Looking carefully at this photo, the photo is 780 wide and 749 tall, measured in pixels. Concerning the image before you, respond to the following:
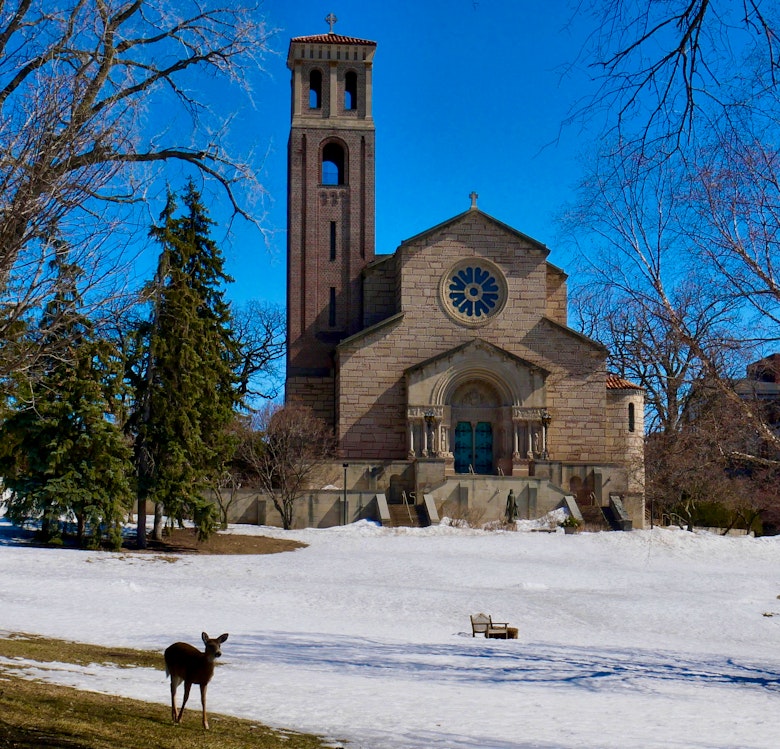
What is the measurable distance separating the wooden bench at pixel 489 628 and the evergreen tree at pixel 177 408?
12863 mm

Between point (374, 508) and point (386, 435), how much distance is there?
19.9 ft

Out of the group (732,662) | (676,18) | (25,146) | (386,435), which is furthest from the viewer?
(386,435)

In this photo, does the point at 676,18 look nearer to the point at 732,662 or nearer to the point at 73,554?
the point at 732,662

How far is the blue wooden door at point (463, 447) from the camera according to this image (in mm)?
42375

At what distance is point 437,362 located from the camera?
41.4 meters

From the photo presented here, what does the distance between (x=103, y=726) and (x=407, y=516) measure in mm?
27929

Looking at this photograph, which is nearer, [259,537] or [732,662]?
[732,662]

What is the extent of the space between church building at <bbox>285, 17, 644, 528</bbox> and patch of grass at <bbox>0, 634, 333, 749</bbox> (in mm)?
26719

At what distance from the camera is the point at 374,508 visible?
36.5 meters

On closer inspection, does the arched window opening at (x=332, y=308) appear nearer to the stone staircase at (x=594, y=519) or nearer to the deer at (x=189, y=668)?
the stone staircase at (x=594, y=519)

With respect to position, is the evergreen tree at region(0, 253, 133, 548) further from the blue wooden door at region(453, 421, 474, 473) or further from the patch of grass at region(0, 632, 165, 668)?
the blue wooden door at region(453, 421, 474, 473)

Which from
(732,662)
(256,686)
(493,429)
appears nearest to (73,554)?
(256,686)

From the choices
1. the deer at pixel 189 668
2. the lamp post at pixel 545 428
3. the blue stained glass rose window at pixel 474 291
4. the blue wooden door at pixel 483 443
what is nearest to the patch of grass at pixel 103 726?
the deer at pixel 189 668

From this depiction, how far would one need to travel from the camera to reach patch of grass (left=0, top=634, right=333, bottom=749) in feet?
25.3
